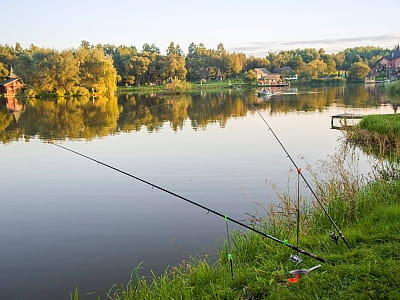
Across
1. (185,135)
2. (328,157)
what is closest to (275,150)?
(328,157)

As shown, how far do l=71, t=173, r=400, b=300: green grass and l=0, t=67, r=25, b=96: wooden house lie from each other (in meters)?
74.3

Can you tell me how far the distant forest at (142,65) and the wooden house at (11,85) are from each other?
315 centimetres

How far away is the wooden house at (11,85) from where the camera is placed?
70.9 meters

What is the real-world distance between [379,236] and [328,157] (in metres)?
9.70

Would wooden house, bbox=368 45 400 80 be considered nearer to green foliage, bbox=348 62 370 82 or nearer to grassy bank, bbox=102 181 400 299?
green foliage, bbox=348 62 370 82

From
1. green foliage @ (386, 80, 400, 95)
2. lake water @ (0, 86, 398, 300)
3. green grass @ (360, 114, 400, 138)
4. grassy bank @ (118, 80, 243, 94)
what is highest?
grassy bank @ (118, 80, 243, 94)

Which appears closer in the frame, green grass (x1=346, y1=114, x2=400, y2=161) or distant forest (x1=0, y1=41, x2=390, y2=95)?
green grass (x1=346, y1=114, x2=400, y2=161)

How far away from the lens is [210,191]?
10.4m

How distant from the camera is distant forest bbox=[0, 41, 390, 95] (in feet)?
206

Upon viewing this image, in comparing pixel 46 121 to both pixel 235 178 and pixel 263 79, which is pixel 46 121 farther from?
pixel 263 79

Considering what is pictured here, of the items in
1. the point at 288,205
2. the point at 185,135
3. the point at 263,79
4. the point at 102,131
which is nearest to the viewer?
the point at 288,205

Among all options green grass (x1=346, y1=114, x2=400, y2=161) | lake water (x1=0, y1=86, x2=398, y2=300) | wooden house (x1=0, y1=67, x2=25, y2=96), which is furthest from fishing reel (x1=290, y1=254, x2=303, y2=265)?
wooden house (x1=0, y1=67, x2=25, y2=96)

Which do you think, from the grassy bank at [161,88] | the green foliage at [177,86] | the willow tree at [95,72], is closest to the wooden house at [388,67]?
the grassy bank at [161,88]

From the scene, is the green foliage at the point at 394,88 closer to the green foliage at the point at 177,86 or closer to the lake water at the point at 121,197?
the lake water at the point at 121,197
